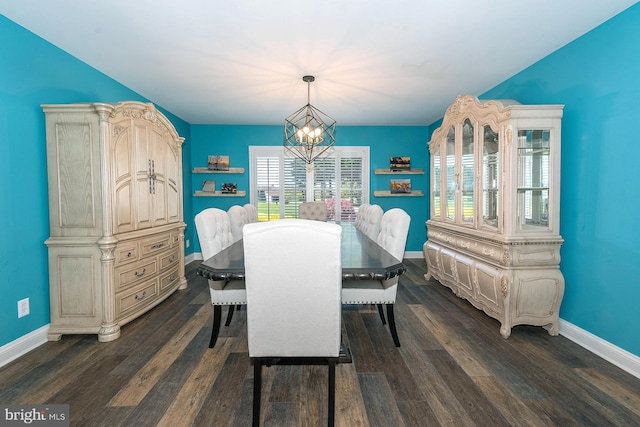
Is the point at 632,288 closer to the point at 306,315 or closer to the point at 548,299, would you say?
the point at 548,299

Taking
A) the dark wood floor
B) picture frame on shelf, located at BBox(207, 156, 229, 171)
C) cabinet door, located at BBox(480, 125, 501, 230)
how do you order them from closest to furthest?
the dark wood floor, cabinet door, located at BBox(480, 125, 501, 230), picture frame on shelf, located at BBox(207, 156, 229, 171)

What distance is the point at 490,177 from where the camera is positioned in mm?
2959

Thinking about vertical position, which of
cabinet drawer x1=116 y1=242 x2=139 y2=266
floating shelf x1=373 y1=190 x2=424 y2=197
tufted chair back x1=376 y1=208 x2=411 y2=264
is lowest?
cabinet drawer x1=116 y1=242 x2=139 y2=266

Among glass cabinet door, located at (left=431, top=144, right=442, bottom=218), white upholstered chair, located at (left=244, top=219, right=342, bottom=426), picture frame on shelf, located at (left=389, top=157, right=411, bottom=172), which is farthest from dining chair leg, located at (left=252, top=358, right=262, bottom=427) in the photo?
picture frame on shelf, located at (left=389, top=157, right=411, bottom=172)

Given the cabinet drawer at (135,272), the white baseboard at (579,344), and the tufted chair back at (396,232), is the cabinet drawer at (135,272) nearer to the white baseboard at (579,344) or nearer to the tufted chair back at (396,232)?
the white baseboard at (579,344)

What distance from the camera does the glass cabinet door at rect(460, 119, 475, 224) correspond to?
10.6 ft

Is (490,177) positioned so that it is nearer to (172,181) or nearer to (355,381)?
(355,381)

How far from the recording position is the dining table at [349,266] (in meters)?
1.75

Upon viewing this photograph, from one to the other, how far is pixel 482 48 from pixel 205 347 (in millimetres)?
3371

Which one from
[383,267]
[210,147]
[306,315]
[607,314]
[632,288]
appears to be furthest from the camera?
[210,147]

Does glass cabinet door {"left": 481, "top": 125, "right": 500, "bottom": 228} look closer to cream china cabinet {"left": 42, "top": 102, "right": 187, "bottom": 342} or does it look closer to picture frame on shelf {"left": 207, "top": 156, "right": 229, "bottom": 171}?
cream china cabinet {"left": 42, "top": 102, "right": 187, "bottom": 342}

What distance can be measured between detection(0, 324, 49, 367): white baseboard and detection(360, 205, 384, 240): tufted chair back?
288 centimetres

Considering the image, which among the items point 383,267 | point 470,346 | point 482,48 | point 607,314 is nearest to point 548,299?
point 607,314

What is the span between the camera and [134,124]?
9.57ft
